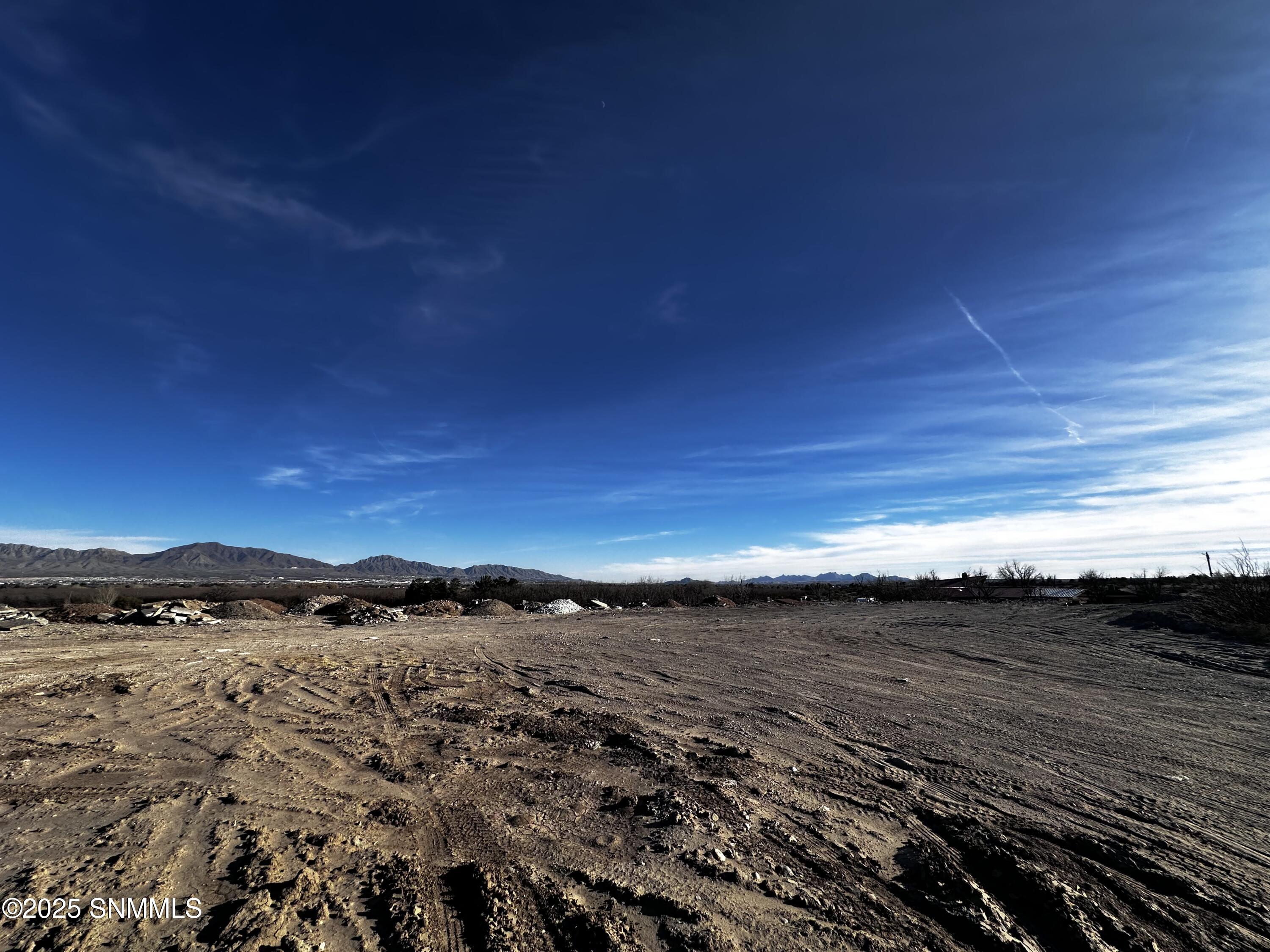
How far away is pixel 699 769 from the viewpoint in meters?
4.63

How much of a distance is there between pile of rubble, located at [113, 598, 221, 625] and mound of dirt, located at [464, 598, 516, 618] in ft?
34.7

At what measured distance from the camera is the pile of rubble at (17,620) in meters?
16.4

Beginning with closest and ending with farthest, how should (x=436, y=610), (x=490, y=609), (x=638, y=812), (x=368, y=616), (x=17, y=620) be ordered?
(x=638, y=812), (x=17, y=620), (x=368, y=616), (x=436, y=610), (x=490, y=609)

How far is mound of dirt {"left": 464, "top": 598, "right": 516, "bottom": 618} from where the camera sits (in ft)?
90.3

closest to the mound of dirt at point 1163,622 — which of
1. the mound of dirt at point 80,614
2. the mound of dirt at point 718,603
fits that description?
the mound of dirt at point 718,603

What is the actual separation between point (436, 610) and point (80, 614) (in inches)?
507

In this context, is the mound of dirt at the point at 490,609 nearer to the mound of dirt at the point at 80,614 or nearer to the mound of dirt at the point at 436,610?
the mound of dirt at the point at 436,610

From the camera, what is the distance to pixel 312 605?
92.3 ft

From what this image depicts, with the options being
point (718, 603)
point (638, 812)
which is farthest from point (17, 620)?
point (718, 603)

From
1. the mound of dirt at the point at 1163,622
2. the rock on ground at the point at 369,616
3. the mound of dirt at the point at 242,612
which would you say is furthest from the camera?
the mound of dirt at the point at 242,612

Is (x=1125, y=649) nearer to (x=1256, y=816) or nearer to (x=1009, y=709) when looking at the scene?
(x=1009, y=709)

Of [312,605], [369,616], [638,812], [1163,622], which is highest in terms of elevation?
[1163,622]

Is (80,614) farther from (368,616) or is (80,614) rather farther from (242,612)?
(368,616)

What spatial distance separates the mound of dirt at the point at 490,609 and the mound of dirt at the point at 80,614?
13855 mm
